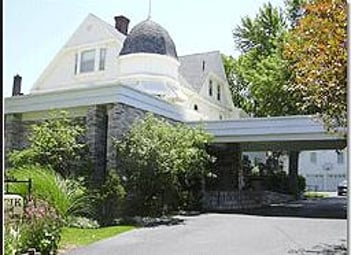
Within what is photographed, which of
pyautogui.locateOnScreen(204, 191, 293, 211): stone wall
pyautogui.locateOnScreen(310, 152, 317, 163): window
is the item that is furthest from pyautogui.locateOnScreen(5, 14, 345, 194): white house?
pyautogui.locateOnScreen(310, 152, 317, 163): window

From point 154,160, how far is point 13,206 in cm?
325

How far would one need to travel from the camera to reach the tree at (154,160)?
19.7ft

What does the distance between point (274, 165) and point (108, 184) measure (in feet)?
18.9

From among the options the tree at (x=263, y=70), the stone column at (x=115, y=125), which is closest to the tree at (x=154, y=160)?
the stone column at (x=115, y=125)

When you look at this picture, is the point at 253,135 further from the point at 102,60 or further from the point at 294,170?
the point at 102,60

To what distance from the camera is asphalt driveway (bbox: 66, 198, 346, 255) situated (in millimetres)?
3732

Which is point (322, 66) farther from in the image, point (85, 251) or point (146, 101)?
point (146, 101)

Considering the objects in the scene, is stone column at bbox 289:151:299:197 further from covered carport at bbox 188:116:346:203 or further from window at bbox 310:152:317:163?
window at bbox 310:152:317:163

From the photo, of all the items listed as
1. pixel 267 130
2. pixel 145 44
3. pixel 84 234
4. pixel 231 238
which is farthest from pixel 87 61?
pixel 231 238

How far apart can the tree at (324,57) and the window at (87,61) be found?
683cm

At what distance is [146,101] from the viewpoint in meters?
6.74

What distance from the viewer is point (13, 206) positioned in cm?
282

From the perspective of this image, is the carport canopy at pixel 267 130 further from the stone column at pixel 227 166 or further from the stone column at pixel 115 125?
the stone column at pixel 115 125

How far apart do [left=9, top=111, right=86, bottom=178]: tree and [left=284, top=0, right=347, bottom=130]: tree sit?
358 centimetres
